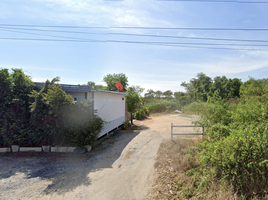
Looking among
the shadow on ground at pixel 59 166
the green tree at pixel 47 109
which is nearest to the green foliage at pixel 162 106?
the shadow on ground at pixel 59 166

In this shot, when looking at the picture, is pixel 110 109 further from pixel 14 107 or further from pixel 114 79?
pixel 114 79

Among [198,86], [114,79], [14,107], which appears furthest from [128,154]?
[198,86]

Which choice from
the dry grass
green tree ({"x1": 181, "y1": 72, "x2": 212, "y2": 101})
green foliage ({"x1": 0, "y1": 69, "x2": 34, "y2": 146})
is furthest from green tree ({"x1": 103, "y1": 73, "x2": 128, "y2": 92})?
the dry grass

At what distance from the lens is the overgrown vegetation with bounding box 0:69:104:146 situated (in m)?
5.43

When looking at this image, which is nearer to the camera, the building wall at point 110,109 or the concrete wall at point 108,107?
the concrete wall at point 108,107

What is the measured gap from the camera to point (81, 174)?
13.8ft

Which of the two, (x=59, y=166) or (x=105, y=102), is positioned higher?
(x=105, y=102)

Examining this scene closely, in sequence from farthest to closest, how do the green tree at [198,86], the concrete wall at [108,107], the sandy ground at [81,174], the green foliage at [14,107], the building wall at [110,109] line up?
the green tree at [198,86] → the building wall at [110,109] → the concrete wall at [108,107] → the green foliage at [14,107] → the sandy ground at [81,174]

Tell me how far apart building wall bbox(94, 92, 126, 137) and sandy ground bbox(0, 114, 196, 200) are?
1.94 meters

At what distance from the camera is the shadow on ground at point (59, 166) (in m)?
→ 3.80

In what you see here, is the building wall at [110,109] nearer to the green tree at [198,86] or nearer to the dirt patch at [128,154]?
the dirt patch at [128,154]

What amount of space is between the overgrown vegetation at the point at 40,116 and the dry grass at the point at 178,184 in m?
2.96

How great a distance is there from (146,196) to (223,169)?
1683mm

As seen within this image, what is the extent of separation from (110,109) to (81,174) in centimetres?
468
